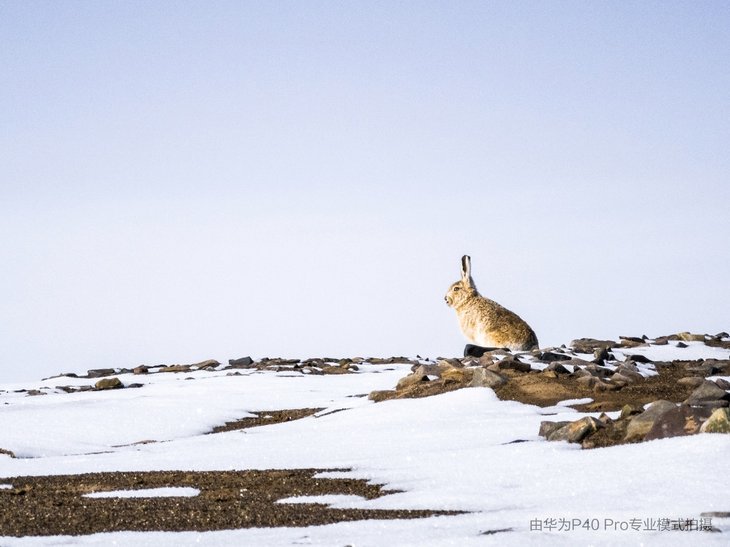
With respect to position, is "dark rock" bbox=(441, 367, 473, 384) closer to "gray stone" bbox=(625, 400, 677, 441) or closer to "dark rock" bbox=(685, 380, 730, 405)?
"dark rock" bbox=(685, 380, 730, 405)

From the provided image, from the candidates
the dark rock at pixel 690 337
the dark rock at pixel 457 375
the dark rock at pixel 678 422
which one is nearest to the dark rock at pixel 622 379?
the dark rock at pixel 457 375

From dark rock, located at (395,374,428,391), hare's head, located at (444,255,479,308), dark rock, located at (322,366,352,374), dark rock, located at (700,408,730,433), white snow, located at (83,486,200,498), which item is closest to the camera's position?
white snow, located at (83,486,200,498)

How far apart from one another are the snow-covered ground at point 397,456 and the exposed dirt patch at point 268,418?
21 cm

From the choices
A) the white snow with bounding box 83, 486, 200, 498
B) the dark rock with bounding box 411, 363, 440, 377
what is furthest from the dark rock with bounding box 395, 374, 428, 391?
the white snow with bounding box 83, 486, 200, 498

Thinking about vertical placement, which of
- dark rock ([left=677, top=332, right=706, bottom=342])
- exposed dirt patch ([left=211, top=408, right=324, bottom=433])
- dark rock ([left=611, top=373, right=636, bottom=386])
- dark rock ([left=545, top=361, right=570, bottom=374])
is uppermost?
dark rock ([left=677, top=332, right=706, bottom=342])

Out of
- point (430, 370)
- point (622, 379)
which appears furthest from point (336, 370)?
point (622, 379)

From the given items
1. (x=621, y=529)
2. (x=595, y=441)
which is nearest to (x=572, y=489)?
(x=621, y=529)

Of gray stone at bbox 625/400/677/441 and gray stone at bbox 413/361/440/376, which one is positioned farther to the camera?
gray stone at bbox 413/361/440/376

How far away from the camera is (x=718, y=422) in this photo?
779cm

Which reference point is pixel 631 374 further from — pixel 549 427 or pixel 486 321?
pixel 486 321

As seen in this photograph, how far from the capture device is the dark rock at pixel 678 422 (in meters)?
8.09

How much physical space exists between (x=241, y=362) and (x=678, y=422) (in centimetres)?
1321

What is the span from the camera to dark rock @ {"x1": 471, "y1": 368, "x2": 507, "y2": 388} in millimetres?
12305

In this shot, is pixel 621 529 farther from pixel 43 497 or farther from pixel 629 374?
pixel 629 374
